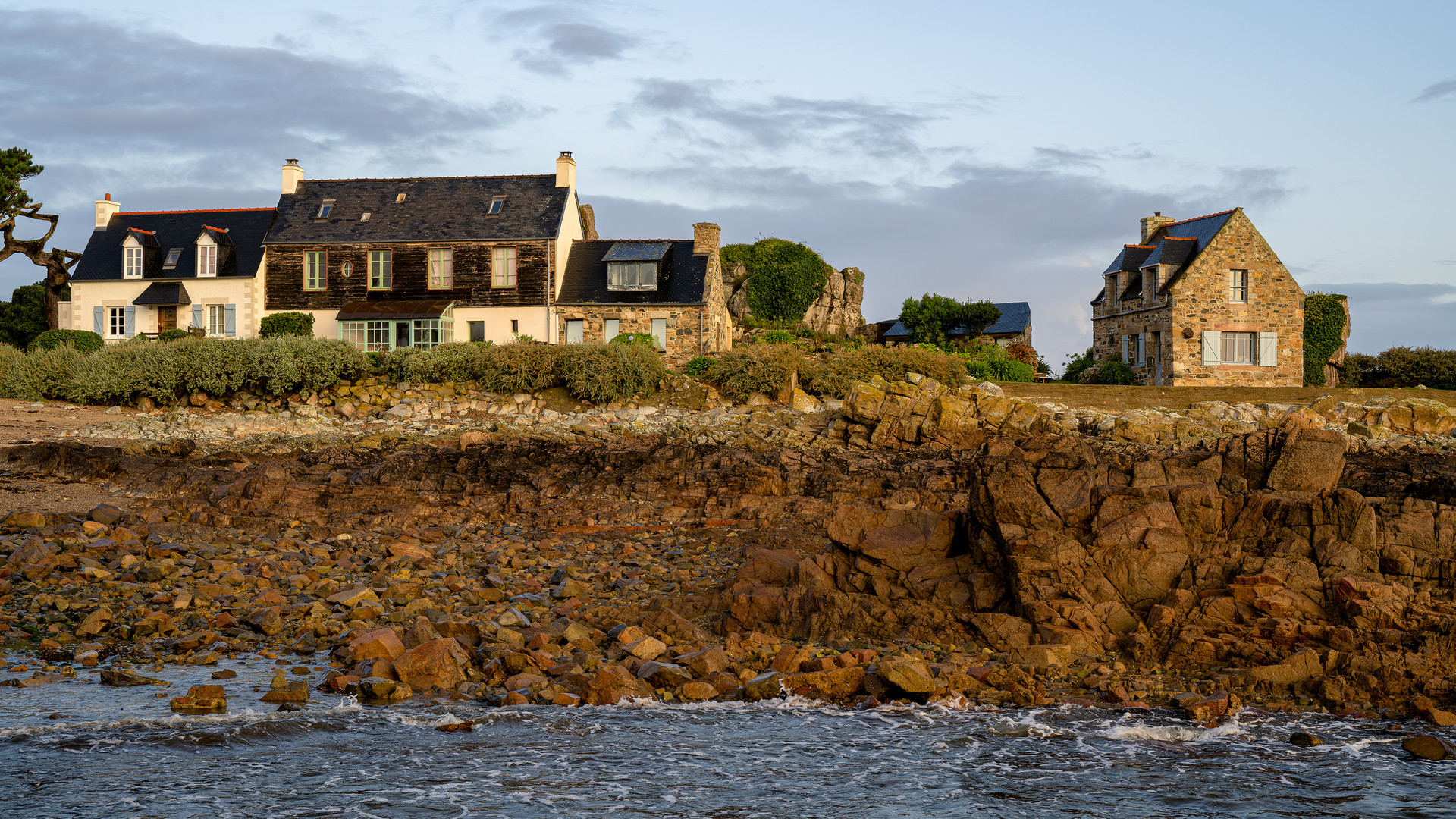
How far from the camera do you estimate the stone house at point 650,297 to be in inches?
1639

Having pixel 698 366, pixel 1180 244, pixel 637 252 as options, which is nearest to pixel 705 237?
pixel 637 252

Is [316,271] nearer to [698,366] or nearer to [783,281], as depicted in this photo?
[698,366]

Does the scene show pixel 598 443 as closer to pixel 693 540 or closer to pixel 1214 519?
pixel 693 540

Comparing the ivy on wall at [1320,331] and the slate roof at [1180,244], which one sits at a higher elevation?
the slate roof at [1180,244]

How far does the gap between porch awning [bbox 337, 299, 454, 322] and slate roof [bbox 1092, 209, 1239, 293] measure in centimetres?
2918

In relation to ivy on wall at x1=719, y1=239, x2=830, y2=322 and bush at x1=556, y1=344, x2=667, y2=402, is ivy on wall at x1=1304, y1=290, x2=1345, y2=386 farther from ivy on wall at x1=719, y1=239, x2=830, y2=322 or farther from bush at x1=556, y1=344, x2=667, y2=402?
bush at x1=556, y1=344, x2=667, y2=402

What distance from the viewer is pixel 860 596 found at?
393 inches

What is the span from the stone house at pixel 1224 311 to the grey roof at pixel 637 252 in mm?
20510

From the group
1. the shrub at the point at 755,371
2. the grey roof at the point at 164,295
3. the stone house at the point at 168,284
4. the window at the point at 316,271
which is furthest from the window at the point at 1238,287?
the grey roof at the point at 164,295

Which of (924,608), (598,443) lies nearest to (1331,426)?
(598,443)

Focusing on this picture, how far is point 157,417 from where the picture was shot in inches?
1200

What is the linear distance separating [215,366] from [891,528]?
27837mm

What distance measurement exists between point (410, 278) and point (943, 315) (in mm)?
29393

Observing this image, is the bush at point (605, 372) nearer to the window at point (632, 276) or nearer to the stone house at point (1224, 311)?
the window at point (632, 276)
